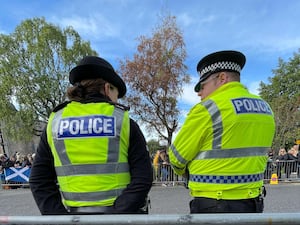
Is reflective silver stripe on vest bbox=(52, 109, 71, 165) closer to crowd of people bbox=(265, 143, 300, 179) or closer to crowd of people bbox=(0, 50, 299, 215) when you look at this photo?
crowd of people bbox=(0, 50, 299, 215)

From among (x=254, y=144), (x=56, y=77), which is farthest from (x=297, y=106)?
(x=254, y=144)

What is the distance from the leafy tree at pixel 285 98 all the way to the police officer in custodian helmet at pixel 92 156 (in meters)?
29.2

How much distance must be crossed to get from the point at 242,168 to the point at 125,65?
20.6 metres

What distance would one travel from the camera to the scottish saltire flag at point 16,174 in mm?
13891

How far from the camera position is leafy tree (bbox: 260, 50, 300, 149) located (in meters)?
30.3

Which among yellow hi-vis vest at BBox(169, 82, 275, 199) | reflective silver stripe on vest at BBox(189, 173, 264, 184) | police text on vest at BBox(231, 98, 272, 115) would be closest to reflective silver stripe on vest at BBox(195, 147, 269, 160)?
yellow hi-vis vest at BBox(169, 82, 275, 199)

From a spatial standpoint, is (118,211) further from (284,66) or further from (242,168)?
(284,66)

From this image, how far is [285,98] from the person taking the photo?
3356cm

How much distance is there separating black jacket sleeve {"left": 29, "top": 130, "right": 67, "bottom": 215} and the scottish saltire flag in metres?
12.8

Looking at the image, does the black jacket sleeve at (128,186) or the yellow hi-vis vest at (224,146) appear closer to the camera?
the black jacket sleeve at (128,186)

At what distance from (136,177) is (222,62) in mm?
1040

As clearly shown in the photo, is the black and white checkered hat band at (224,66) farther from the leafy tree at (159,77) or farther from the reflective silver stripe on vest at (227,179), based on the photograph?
the leafy tree at (159,77)

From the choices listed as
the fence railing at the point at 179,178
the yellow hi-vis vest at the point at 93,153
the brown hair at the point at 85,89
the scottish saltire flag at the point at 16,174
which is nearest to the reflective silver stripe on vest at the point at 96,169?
the yellow hi-vis vest at the point at 93,153

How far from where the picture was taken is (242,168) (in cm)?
210
